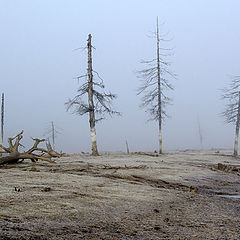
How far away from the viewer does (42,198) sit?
13.7ft

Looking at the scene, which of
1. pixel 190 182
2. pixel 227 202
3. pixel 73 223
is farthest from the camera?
pixel 190 182

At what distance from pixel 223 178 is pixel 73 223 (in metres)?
6.70

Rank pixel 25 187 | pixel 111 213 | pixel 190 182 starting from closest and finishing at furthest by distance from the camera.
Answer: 1. pixel 111 213
2. pixel 25 187
3. pixel 190 182

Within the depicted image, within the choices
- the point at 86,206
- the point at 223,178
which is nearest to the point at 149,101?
the point at 223,178

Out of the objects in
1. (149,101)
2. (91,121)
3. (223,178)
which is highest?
(149,101)

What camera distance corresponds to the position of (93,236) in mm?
2900

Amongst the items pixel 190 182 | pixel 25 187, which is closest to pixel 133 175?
pixel 190 182

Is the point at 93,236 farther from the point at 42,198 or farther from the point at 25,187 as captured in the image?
the point at 25,187

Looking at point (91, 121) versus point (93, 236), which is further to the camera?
point (91, 121)

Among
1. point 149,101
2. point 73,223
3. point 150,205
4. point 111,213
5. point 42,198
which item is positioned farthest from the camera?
point 149,101

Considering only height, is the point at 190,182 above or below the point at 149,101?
below

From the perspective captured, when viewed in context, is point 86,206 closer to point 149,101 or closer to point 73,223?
point 73,223

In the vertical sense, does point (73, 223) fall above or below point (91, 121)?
below

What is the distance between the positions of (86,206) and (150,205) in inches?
42.1
